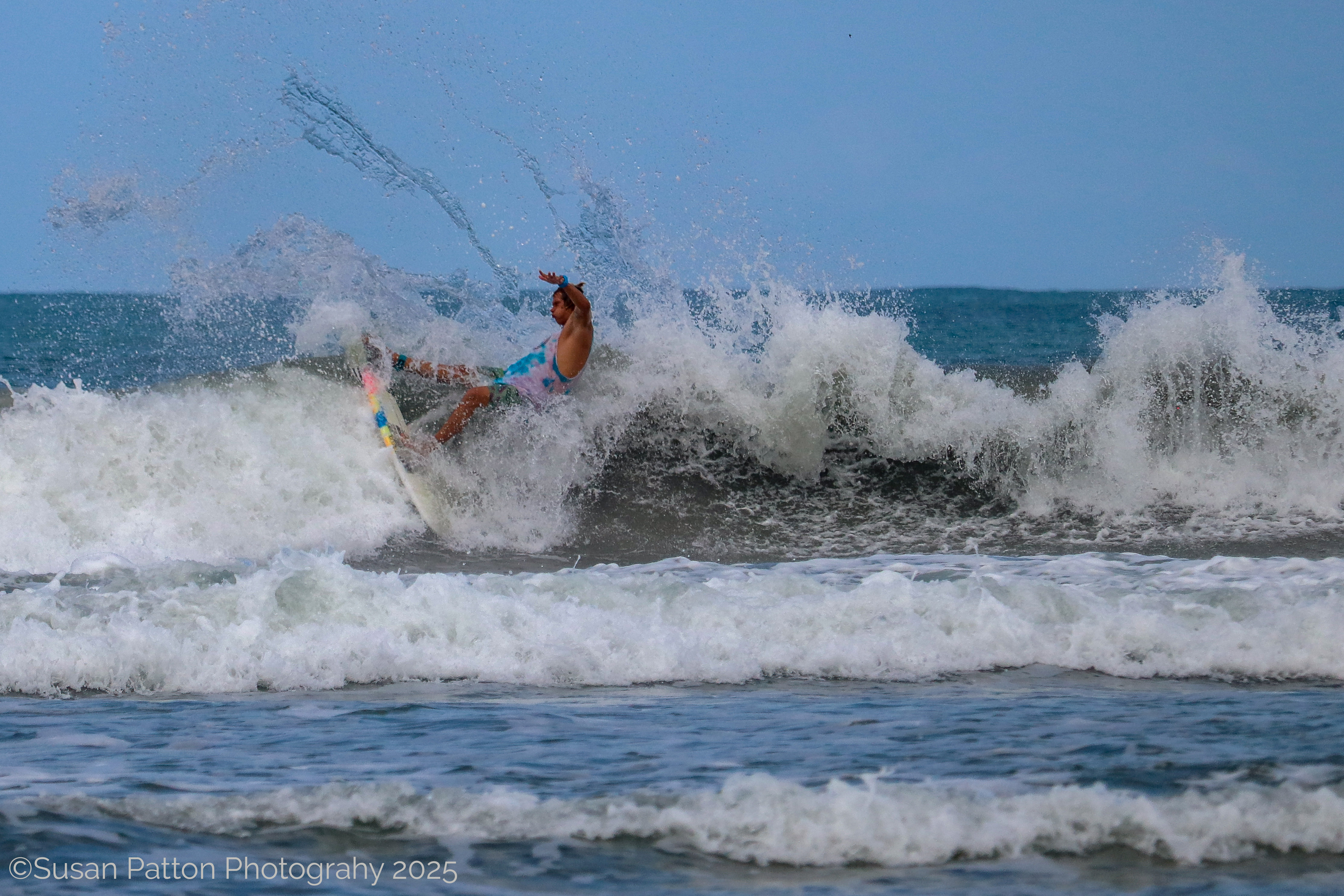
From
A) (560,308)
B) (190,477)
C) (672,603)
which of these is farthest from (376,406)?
(672,603)

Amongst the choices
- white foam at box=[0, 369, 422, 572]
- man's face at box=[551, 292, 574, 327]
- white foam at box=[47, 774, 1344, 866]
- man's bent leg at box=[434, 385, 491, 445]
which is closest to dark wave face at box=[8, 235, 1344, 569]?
white foam at box=[0, 369, 422, 572]

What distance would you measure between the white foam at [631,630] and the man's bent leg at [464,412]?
2.33m

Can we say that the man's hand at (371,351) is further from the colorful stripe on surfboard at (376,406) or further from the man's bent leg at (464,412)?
the man's bent leg at (464,412)

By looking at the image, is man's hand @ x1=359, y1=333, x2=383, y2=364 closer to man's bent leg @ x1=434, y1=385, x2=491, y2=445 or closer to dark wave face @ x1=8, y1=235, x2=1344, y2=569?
dark wave face @ x1=8, y1=235, x2=1344, y2=569

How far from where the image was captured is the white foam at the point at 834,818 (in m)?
2.90

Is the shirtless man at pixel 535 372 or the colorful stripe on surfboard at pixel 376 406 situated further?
the colorful stripe on surfboard at pixel 376 406

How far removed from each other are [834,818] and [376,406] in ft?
20.4

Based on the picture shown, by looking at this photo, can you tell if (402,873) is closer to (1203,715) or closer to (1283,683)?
(1203,715)

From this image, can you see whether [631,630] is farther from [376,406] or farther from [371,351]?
[371,351]

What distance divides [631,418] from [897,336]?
2.26 metres

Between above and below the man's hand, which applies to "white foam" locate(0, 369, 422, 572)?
below

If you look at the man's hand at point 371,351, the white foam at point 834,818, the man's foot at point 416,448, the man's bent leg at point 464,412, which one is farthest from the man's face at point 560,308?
the white foam at point 834,818

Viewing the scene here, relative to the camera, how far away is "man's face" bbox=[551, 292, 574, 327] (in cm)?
783

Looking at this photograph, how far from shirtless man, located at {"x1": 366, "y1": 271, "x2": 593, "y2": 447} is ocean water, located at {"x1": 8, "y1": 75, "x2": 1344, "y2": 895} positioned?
0.52ft
